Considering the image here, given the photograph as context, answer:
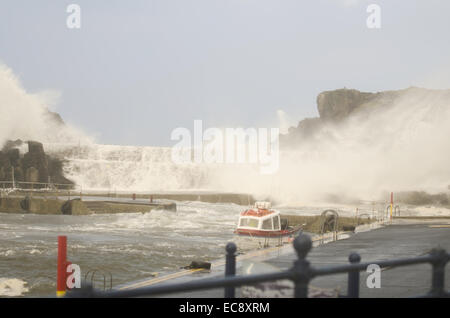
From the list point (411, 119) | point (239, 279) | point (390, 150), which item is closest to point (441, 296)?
point (239, 279)

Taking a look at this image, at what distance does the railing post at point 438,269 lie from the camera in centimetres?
602

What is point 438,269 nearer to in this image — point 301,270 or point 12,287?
point 301,270

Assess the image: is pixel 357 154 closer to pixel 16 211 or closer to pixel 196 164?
pixel 196 164

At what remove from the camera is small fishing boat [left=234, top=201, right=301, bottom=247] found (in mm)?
21672

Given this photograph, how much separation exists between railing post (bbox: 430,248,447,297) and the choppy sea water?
8.02m

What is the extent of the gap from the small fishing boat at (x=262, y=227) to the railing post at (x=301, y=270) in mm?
17006

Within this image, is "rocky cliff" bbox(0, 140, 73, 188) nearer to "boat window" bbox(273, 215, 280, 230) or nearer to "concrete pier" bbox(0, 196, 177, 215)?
"concrete pier" bbox(0, 196, 177, 215)

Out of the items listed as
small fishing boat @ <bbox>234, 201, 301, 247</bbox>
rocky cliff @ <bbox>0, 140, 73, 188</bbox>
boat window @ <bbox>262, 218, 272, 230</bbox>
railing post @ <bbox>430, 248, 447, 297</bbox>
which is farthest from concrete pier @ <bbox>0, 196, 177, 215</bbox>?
railing post @ <bbox>430, 248, 447, 297</bbox>

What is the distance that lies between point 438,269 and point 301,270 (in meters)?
2.43

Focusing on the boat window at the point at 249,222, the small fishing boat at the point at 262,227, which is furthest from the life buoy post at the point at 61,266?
the boat window at the point at 249,222

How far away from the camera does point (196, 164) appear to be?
135 meters

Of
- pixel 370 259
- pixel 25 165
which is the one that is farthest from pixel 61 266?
pixel 25 165

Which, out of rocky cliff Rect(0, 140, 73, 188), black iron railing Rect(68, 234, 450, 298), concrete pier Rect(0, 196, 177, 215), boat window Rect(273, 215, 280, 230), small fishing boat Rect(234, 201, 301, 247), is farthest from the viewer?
rocky cliff Rect(0, 140, 73, 188)

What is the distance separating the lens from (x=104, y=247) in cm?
2514
